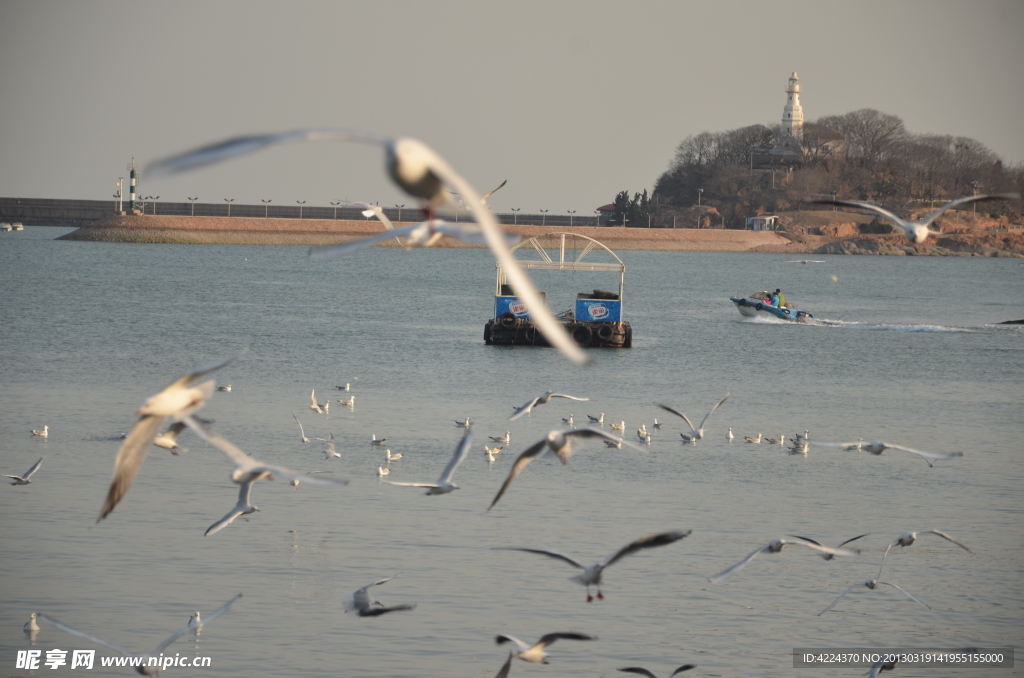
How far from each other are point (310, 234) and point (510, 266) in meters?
182

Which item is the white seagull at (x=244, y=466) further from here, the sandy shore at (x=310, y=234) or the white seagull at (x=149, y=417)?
the sandy shore at (x=310, y=234)

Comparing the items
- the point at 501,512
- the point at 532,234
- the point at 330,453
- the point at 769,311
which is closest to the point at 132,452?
the point at 501,512

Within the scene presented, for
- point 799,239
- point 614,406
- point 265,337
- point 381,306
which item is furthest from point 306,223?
point 614,406

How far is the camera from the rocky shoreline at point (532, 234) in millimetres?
177375

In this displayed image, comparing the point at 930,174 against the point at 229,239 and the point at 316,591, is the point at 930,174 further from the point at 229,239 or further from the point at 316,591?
the point at 316,591

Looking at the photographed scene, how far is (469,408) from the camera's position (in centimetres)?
3030

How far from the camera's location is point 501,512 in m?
18.7

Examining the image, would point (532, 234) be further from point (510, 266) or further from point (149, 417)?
point (510, 266)

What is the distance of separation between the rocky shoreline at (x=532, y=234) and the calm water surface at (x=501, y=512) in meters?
137

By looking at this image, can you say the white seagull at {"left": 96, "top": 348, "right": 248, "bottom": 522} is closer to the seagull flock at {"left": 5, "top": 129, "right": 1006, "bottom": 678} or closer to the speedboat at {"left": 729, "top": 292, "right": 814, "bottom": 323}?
the seagull flock at {"left": 5, "top": 129, "right": 1006, "bottom": 678}

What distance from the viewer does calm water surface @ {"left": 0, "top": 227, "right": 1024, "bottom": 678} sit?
13.7 meters

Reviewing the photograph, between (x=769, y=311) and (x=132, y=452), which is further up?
(x=132, y=452)

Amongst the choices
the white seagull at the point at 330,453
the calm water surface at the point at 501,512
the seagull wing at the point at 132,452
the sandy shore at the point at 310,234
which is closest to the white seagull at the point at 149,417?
the seagull wing at the point at 132,452

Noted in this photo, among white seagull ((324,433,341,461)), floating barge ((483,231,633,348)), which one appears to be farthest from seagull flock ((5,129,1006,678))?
floating barge ((483,231,633,348))
